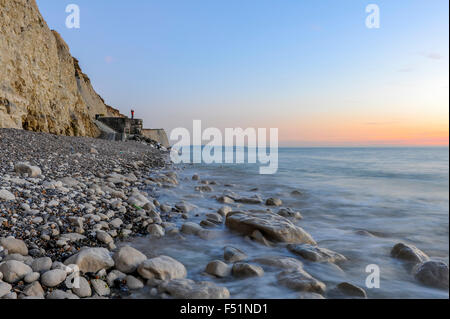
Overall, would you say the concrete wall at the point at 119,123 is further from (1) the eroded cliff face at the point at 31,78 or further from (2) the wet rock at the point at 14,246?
(2) the wet rock at the point at 14,246

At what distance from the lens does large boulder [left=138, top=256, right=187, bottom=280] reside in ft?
7.56

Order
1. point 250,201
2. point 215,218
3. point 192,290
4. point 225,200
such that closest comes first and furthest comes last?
point 192,290 < point 215,218 < point 225,200 < point 250,201

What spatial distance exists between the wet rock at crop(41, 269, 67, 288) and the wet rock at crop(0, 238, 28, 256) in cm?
51

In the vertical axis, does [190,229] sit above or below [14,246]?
below

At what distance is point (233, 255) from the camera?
9.39 feet

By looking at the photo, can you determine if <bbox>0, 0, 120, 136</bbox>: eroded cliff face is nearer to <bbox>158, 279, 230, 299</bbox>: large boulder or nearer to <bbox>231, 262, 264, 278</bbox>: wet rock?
<bbox>158, 279, 230, 299</bbox>: large boulder

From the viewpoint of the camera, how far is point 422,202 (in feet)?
21.5

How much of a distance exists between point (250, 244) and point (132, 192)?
276 centimetres

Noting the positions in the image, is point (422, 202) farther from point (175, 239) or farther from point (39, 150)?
point (39, 150)

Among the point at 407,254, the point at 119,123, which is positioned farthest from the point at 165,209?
the point at 119,123

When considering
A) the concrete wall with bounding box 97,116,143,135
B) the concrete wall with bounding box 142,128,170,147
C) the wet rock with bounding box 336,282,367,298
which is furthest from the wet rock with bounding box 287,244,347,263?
the concrete wall with bounding box 142,128,170,147

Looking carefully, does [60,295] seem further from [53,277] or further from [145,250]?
[145,250]

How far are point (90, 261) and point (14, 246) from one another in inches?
26.8
